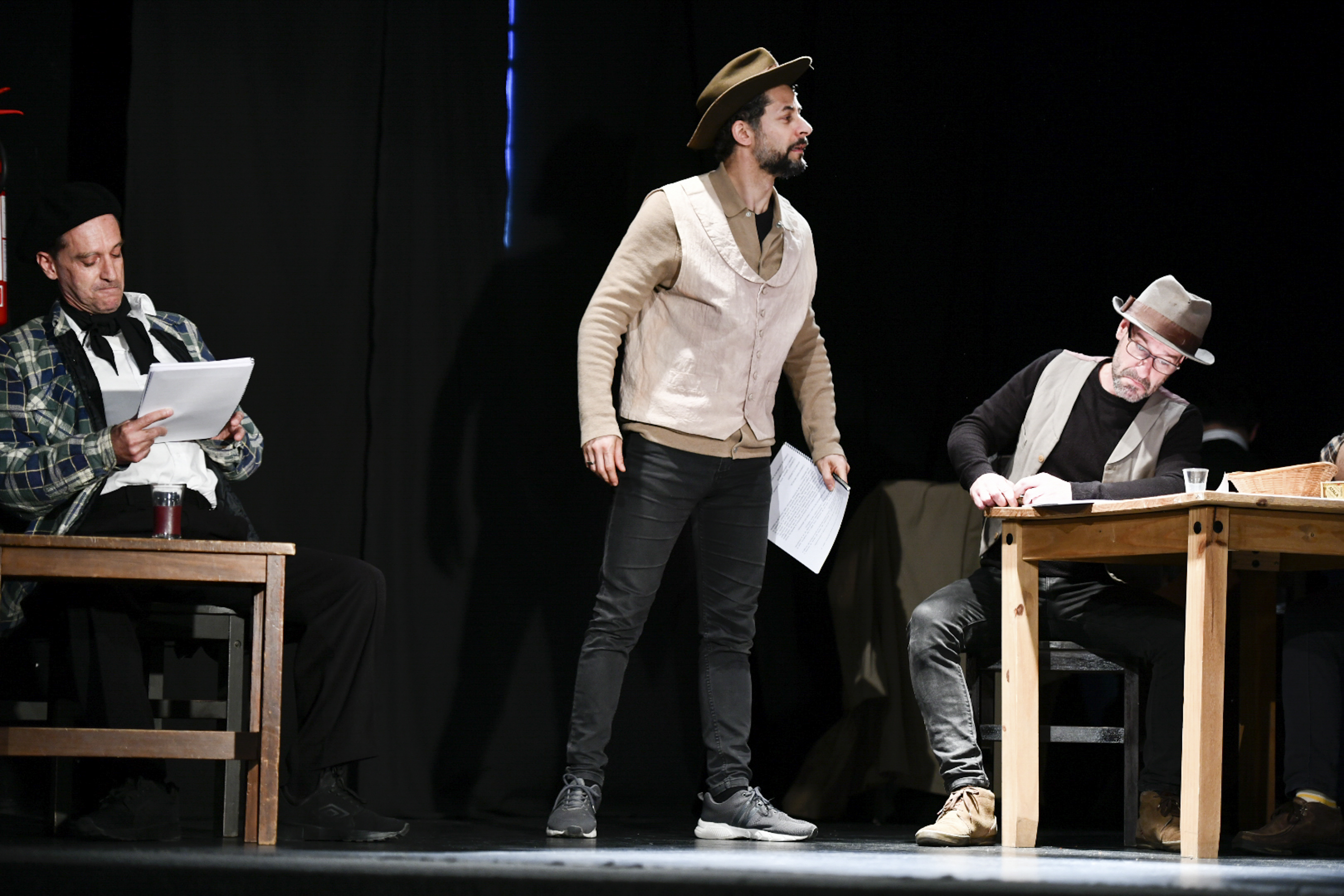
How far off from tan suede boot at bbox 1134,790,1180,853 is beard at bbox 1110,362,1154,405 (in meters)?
0.89

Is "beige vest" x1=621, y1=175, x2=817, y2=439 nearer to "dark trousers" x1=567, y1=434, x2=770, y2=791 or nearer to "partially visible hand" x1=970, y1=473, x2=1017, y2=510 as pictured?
"dark trousers" x1=567, y1=434, x2=770, y2=791

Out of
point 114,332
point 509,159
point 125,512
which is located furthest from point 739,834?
point 509,159

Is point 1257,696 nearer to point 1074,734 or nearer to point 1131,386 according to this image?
point 1074,734

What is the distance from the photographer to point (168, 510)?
2777 millimetres

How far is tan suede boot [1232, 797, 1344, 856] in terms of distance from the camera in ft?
9.39

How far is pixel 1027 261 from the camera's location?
4.11 meters

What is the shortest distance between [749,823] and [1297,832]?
1.12 m

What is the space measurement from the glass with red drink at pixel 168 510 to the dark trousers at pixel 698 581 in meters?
0.87

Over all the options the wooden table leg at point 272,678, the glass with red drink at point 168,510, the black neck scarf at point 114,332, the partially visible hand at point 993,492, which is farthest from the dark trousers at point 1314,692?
the black neck scarf at point 114,332

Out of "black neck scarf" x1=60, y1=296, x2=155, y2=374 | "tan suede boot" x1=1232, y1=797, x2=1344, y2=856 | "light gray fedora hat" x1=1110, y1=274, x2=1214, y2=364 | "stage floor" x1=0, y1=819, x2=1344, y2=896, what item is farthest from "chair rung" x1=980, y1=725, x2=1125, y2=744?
"black neck scarf" x1=60, y1=296, x2=155, y2=374

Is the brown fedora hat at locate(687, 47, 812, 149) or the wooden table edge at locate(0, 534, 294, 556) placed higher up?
the brown fedora hat at locate(687, 47, 812, 149)

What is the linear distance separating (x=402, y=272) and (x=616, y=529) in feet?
3.59

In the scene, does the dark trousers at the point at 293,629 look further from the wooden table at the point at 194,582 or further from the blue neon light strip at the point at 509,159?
the blue neon light strip at the point at 509,159

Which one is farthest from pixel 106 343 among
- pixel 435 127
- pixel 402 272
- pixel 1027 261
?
pixel 1027 261
